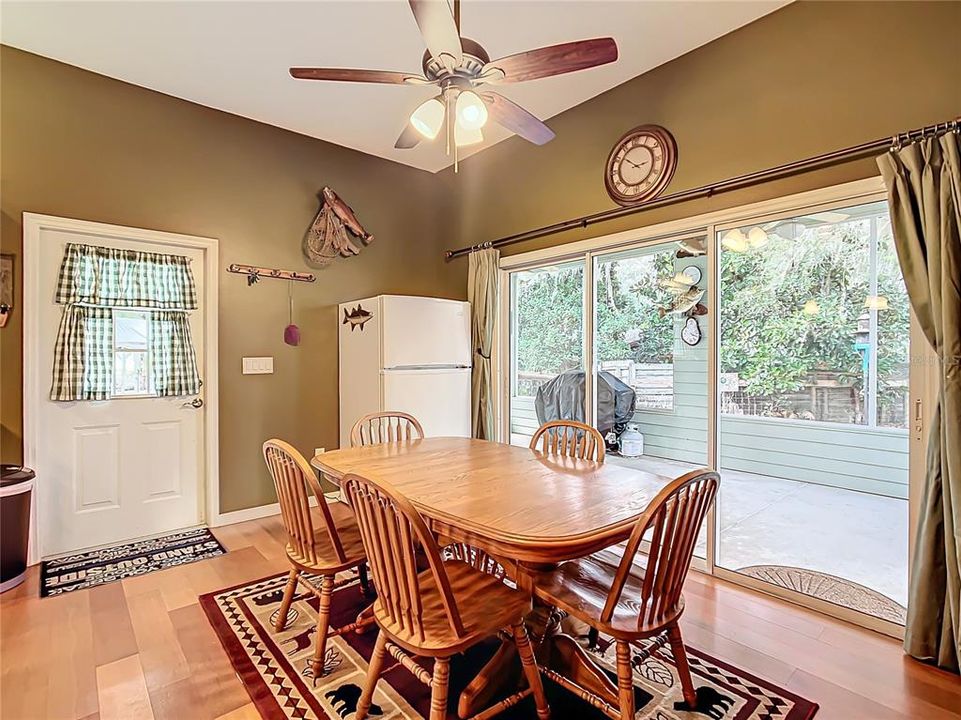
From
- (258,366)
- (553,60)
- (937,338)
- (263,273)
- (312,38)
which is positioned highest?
(312,38)

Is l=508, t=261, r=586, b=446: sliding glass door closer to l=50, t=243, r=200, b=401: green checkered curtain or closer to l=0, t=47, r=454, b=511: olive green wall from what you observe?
l=0, t=47, r=454, b=511: olive green wall

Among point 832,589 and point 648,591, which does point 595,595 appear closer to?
point 648,591

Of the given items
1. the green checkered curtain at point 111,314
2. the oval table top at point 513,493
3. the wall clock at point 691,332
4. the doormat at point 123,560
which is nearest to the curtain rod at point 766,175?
the wall clock at point 691,332

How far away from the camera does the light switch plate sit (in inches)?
145

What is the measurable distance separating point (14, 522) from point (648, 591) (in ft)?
10.6

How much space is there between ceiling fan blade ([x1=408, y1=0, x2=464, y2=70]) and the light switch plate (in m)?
2.72

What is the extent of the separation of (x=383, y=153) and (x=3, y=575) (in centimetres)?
377

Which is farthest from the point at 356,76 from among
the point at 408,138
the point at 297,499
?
the point at 297,499

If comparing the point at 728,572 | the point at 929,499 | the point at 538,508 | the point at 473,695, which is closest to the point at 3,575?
the point at 473,695

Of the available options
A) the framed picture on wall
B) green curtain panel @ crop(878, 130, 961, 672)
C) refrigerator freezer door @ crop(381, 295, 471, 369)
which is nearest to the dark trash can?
the framed picture on wall

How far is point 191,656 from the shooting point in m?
2.04

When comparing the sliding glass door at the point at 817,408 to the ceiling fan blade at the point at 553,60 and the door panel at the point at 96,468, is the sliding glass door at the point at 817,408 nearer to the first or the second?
the ceiling fan blade at the point at 553,60

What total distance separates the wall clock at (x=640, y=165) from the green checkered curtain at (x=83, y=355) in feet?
11.3

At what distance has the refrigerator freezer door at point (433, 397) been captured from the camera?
12.1ft
